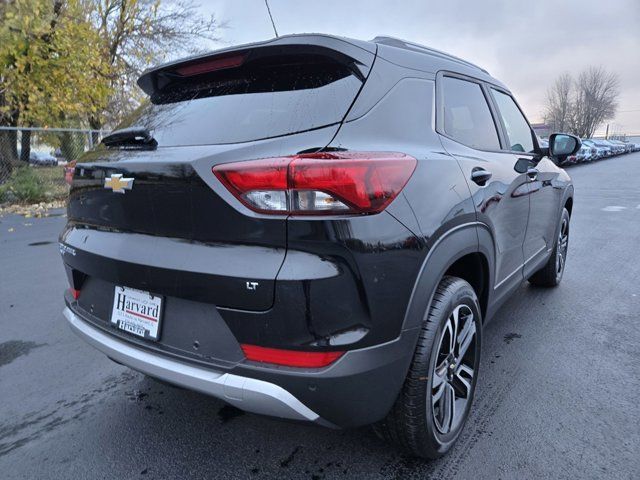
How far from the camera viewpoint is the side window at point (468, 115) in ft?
7.80

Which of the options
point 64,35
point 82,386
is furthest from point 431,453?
point 64,35

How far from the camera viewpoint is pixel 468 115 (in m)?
2.67

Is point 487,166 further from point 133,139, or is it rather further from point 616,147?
point 616,147

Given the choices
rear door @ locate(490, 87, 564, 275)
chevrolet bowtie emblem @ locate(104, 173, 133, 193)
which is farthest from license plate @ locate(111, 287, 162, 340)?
rear door @ locate(490, 87, 564, 275)

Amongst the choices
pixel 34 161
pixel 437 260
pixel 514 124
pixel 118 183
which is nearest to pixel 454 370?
pixel 437 260

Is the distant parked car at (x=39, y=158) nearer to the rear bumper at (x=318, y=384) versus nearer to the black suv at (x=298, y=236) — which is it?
the black suv at (x=298, y=236)

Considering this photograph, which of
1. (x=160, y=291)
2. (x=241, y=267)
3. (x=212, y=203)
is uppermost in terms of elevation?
(x=212, y=203)

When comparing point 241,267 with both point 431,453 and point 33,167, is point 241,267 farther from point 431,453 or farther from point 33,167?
point 33,167

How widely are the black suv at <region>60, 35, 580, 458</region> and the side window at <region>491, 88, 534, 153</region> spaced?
2.91ft

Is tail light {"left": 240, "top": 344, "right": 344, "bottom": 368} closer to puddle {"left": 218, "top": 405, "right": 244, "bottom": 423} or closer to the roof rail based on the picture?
puddle {"left": 218, "top": 405, "right": 244, "bottom": 423}

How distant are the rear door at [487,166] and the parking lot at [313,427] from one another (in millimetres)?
635

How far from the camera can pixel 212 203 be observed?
1.69 m

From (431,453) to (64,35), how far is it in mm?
12242

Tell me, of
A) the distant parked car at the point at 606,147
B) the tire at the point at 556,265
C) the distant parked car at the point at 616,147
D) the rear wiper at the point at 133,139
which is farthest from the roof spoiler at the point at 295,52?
the distant parked car at the point at 616,147
